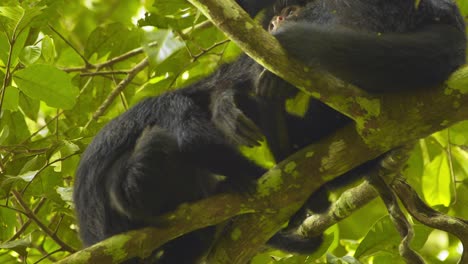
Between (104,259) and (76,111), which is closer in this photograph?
(104,259)

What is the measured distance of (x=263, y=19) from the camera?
13.7ft

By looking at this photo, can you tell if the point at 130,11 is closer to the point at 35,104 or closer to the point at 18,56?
the point at 35,104

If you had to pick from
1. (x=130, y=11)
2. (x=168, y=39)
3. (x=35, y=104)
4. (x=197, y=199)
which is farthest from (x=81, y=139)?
(x=130, y=11)

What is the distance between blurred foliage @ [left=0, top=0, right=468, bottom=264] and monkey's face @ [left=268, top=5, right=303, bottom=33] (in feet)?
0.89

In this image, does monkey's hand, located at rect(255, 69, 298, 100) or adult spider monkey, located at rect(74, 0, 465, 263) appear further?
monkey's hand, located at rect(255, 69, 298, 100)

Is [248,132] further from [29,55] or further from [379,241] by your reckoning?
[29,55]

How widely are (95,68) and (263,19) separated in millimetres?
1189

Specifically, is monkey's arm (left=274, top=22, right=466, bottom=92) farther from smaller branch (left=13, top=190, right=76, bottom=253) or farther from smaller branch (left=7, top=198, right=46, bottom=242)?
smaller branch (left=7, top=198, right=46, bottom=242)

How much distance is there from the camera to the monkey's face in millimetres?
3844

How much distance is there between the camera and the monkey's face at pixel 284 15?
3844 mm

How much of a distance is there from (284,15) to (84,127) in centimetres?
123

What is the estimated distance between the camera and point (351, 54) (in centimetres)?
304

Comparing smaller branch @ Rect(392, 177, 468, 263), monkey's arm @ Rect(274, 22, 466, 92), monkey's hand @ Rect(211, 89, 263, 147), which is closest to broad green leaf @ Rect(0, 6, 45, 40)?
monkey's hand @ Rect(211, 89, 263, 147)

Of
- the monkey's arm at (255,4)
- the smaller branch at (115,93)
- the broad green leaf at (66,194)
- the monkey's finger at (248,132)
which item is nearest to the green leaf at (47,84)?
the broad green leaf at (66,194)
